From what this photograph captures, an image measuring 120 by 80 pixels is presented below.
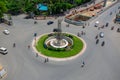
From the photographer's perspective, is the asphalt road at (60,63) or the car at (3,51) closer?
the asphalt road at (60,63)

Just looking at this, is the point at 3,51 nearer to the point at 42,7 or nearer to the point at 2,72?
the point at 2,72

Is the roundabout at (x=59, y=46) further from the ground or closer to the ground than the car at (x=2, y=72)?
further from the ground

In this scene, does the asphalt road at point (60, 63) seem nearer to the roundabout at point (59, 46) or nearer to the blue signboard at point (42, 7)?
the roundabout at point (59, 46)

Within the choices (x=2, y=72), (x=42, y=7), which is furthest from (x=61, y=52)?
(x=42, y=7)

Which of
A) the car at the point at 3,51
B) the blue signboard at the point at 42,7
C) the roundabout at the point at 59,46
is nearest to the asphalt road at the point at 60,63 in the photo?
the car at the point at 3,51

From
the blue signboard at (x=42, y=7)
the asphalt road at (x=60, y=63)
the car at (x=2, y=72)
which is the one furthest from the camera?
the blue signboard at (x=42, y=7)

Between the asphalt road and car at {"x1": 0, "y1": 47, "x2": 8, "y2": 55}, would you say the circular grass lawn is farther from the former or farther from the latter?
car at {"x1": 0, "y1": 47, "x2": 8, "y2": 55}

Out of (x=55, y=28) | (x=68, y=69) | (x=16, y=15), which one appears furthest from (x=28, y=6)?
(x=68, y=69)

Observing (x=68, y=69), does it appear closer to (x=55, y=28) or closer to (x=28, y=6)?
(x=55, y=28)
